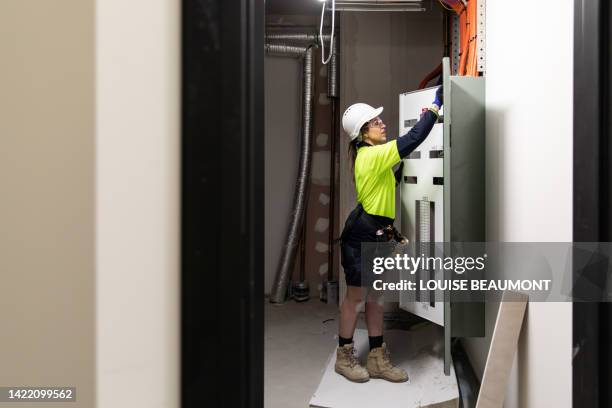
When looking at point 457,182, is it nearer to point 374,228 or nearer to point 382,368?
point 374,228

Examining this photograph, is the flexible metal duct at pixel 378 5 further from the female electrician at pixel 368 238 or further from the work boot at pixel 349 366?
the work boot at pixel 349 366

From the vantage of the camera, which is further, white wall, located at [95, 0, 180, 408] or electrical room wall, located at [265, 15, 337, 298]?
electrical room wall, located at [265, 15, 337, 298]

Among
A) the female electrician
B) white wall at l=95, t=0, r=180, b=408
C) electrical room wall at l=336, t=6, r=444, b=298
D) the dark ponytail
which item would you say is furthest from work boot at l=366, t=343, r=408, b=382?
white wall at l=95, t=0, r=180, b=408

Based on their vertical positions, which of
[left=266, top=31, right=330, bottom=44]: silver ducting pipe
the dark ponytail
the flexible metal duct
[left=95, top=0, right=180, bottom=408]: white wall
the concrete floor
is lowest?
the concrete floor

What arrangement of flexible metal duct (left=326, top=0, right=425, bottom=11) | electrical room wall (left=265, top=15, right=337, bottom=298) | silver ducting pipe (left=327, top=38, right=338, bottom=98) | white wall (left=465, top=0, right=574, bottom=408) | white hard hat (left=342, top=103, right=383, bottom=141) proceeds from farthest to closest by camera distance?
electrical room wall (left=265, top=15, right=337, bottom=298), silver ducting pipe (left=327, top=38, right=338, bottom=98), flexible metal duct (left=326, top=0, right=425, bottom=11), white hard hat (left=342, top=103, right=383, bottom=141), white wall (left=465, top=0, right=574, bottom=408)

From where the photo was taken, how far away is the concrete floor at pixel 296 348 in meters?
2.50

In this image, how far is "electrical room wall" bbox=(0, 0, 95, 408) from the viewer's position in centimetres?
42

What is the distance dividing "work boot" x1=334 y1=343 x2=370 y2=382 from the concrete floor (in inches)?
5.9

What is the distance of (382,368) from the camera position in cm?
262

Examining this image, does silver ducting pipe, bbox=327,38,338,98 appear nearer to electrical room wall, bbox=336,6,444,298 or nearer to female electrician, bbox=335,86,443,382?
electrical room wall, bbox=336,6,444,298

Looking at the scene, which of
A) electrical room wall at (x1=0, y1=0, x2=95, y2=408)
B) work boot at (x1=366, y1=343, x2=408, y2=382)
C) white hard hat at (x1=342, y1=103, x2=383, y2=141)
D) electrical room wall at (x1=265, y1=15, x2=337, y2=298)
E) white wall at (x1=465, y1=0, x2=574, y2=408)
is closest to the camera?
electrical room wall at (x1=0, y1=0, x2=95, y2=408)

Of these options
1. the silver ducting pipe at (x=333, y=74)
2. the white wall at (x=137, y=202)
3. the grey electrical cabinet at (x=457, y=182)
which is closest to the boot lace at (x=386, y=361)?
the grey electrical cabinet at (x=457, y=182)

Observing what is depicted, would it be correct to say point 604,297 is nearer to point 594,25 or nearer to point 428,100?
point 594,25

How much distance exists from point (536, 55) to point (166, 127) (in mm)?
1482
